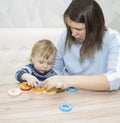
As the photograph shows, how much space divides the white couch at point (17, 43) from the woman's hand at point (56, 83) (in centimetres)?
57

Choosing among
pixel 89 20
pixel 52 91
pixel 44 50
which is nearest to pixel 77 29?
pixel 89 20

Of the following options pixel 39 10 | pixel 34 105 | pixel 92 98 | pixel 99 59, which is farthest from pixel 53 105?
pixel 39 10

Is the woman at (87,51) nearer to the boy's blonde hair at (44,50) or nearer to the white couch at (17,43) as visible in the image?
the boy's blonde hair at (44,50)

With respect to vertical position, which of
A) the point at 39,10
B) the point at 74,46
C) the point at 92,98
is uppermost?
the point at 39,10

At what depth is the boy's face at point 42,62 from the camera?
59.7 inches

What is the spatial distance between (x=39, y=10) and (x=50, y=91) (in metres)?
0.80

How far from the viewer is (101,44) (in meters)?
1.47

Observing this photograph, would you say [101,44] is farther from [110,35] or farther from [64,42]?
[64,42]

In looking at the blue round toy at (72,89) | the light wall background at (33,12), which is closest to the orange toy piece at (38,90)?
the blue round toy at (72,89)

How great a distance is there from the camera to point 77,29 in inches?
54.9

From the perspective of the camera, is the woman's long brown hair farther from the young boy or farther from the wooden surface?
the wooden surface

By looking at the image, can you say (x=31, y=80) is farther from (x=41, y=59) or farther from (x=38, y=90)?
(x=41, y=59)

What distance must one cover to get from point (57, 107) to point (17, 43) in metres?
0.76

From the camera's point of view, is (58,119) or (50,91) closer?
(58,119)
